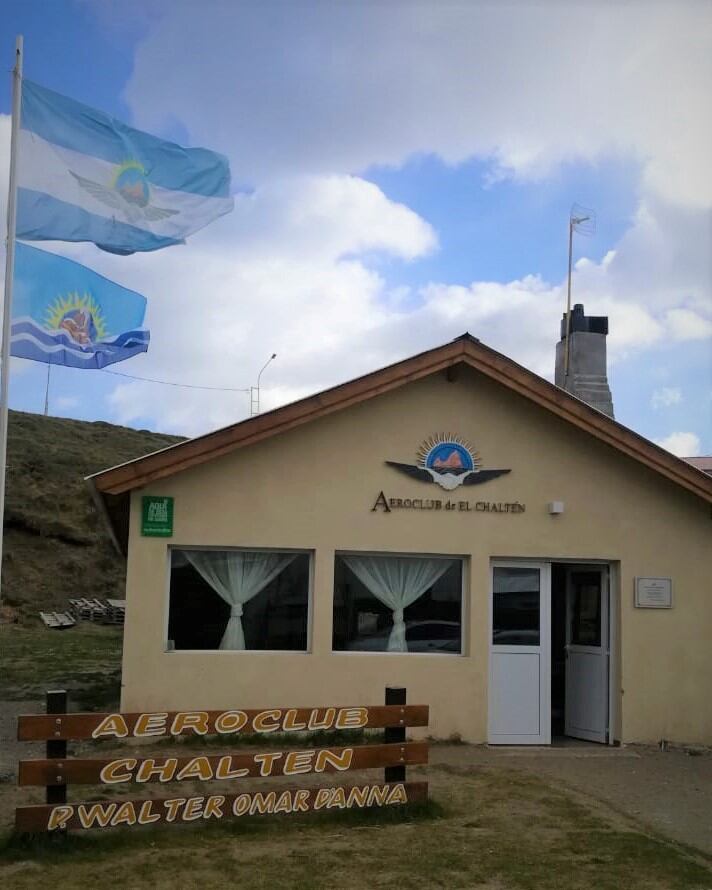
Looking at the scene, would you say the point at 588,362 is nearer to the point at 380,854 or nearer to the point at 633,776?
the point at 633,776

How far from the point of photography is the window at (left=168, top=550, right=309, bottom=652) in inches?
423

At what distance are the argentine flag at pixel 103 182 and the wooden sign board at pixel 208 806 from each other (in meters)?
4.61

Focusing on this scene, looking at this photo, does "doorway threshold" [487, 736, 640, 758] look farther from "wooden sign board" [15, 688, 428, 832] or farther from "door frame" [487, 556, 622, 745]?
"wooden sign board" [15, 688, 428, 832]

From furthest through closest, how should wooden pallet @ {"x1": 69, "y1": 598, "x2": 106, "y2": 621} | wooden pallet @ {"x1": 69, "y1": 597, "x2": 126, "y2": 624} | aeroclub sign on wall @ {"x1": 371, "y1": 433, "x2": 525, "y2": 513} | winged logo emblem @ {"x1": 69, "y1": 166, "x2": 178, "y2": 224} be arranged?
wooden pallet @ {"x1": 69, "y1": 598, "x2": 106, "y2": 621}
wooden pallet @ {"x1": 69, "y1": 597, "x2": 126, "y2": 624}
aeroclub sign on wall @ {"x1": 371, "y1": 433, "x2": 525, "y2": 513}
winged logo emblem @ {"x1": 69, "y1": 166, "x2": 178, "y2": 224}

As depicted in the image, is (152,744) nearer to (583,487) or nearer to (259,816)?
(259,816)

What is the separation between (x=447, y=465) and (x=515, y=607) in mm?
1797

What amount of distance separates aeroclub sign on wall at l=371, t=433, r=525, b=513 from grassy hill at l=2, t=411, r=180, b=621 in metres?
20.2

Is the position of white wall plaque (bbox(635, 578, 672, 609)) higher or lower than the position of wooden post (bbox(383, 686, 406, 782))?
higher

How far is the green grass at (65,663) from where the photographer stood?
14.0m

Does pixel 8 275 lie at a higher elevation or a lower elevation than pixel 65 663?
higher

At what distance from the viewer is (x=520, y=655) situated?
11.2 meters

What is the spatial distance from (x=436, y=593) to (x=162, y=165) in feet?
18.0

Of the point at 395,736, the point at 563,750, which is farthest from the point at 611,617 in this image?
the point at 395,736

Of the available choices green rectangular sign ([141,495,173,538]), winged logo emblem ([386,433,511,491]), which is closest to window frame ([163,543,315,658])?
green rectangular sign ([141,495,173,538])
